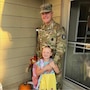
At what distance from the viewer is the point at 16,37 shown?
2553mm

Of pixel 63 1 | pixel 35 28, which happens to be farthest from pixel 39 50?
pixel 63 1

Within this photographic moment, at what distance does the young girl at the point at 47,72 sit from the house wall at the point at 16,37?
2.26ft

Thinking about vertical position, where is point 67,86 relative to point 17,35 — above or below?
below

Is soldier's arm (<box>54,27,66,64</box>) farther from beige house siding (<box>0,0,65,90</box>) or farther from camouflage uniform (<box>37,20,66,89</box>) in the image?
beige house siding (<box>0,0,65,90</box>)

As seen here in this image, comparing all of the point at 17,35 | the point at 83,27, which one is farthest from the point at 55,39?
the point at 17,35

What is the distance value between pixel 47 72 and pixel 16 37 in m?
0.86

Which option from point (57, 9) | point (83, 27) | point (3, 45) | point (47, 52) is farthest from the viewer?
point (57, 9)

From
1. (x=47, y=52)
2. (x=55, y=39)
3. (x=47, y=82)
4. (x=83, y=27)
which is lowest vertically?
(x=47, y=82)

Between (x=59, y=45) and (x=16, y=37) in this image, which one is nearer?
(x=59, y=45)

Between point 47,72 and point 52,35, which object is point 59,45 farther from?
point 47,72

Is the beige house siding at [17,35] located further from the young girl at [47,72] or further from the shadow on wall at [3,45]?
the young girl at [47,72]

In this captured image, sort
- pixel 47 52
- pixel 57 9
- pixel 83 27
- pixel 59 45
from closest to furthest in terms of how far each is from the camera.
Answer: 1. pixel 47 52
2. pixel 59 45
3. pixel 83 27
4. pixel 57 9

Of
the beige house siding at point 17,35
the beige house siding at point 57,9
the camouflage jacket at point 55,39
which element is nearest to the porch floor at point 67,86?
the beige house siding at point 17,35

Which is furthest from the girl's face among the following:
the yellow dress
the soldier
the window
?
the window
